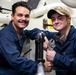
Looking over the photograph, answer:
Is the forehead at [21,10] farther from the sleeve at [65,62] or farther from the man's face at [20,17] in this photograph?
the sleeve at [65,62]

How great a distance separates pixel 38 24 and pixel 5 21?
1.06 feet

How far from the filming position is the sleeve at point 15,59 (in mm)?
1434

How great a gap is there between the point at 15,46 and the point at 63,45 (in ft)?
1.20

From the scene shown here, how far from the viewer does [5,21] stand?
74.6 inches

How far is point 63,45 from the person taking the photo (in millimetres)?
1506

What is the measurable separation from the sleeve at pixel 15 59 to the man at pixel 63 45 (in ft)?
0.49

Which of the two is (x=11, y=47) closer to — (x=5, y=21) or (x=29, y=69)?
(x=29, y=69)

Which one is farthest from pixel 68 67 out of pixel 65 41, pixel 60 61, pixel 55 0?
pixel 55 0

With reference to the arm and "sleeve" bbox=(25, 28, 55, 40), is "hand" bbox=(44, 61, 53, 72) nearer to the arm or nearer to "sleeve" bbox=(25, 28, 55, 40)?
the arm

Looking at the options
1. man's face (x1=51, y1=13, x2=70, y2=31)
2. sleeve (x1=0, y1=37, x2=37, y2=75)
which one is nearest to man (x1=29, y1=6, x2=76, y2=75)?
man's face (x1=51, y1=13, x2=70, y2=31)

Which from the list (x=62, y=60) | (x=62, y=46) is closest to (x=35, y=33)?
(x=62, y=46)

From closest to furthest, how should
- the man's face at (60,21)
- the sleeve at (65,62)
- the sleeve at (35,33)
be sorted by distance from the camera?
the sleeve at (65,62), the man's face at (60,21), the sleeve at (35,33)

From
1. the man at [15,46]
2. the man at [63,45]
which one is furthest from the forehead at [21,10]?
the man at [63,45]

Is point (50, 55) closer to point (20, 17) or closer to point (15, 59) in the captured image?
point (15, 59)
